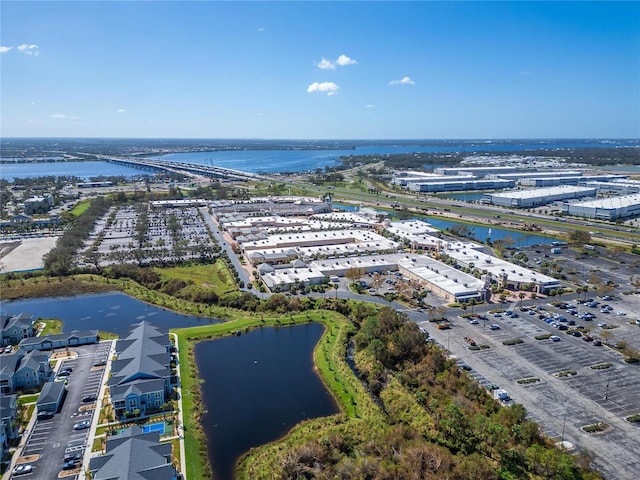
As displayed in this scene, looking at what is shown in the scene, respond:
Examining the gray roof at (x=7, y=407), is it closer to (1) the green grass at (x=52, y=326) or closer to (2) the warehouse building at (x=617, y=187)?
(1) the green grass at (x=52, y=326)

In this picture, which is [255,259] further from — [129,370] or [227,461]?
[227,461]

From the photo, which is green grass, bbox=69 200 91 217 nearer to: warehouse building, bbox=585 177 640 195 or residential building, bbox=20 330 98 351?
residential building, bbox=20 330 98 351

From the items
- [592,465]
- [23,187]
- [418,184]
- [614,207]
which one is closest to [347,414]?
[592,465]

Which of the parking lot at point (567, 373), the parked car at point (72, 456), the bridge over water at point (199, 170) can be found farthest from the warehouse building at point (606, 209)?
the bridge over water at point (199, 170)

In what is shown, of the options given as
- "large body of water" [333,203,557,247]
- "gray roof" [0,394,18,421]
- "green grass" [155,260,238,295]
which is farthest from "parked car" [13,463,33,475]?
"large body of water" [333,203,557,247]

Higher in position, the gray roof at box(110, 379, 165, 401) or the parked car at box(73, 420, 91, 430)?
the gray roof at box(110, 379, 165, 401)
